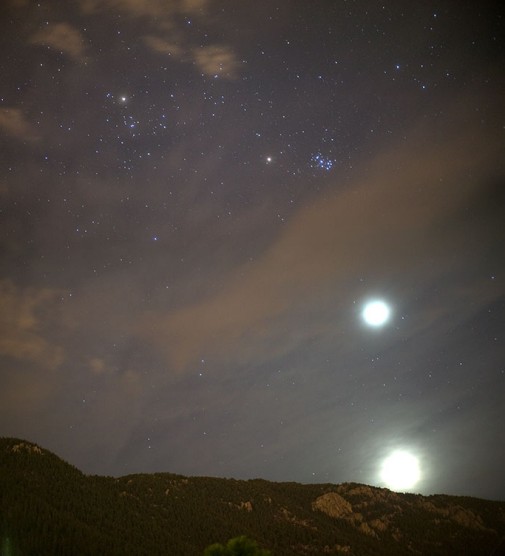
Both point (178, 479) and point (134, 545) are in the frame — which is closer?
point (134, 545)

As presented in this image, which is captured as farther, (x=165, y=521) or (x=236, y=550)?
(x=165, y=521)

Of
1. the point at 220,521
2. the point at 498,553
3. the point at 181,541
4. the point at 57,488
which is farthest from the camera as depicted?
the point at 498,553

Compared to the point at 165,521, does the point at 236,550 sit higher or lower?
lower

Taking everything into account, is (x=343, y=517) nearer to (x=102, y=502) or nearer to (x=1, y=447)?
(x=102, y=502)

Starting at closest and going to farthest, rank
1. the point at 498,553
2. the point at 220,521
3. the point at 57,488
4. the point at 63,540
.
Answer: the point at 63,540, the point at 57,488, the point at 220,521, the point at 498,553

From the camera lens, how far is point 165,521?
13975 cm

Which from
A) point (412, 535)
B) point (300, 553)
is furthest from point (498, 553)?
point (300, 553)

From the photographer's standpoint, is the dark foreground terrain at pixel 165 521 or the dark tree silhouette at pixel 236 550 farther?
the dark foreground terrain at pixel 165 521

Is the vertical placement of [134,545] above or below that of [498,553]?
above

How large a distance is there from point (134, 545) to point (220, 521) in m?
43.9

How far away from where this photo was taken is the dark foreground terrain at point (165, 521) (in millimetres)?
106812

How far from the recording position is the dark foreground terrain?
10681cm

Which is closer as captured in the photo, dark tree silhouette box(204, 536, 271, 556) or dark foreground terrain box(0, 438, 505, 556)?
dark tree silhouette box(204, 536, 271, 556)

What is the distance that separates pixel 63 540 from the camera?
100812 mm
